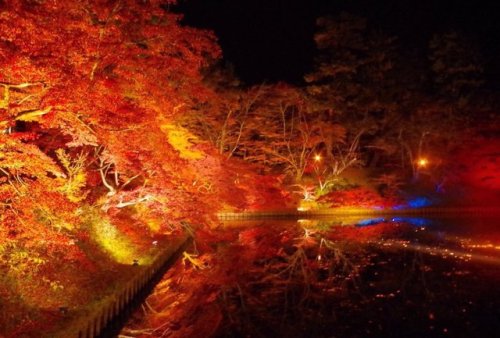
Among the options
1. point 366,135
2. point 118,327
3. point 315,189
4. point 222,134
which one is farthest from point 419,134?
point 118,327

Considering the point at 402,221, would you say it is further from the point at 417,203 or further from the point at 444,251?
the point at 444,251

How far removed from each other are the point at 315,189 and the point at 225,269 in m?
18.3

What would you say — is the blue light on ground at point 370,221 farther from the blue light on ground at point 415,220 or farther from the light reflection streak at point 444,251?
the light reflection streak at point 444,251

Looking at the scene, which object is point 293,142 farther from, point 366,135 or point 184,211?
point 184,211

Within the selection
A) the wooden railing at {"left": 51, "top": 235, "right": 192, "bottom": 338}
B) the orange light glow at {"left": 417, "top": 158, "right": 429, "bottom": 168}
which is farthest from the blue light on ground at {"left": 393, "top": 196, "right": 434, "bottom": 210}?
the wooden railing at {"left": 51, "top": 235, "right": 192, "bottom": 338}

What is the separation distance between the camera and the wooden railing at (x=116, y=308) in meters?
8.10

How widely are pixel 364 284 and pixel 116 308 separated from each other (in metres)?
6.98

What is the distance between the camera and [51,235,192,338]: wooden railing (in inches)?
319

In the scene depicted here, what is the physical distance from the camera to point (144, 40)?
36.4 ft

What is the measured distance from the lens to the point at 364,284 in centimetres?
1294

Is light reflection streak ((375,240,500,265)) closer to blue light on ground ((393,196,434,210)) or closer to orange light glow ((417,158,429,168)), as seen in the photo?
blue light on ground ((393,196,434,210))

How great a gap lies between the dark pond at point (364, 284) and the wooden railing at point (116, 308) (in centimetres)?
231

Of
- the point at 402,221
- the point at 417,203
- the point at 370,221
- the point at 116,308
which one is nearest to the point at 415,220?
the point at 402,221

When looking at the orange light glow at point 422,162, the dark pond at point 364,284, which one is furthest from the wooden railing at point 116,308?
the orange light glow at point 422,162
